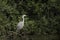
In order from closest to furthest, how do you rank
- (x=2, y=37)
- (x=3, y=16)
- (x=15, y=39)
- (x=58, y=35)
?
(x=15, y=39) < (x=2, y=37) < (x=58, y=35) < (x=3, y=16)

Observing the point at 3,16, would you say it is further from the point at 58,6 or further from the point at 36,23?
the point at 58,6

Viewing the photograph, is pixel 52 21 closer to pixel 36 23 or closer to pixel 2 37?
pixel 36 23

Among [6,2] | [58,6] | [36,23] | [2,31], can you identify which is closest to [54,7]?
[58,6]

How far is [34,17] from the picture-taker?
8.65 meters

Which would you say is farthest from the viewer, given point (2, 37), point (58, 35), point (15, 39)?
point (58, 35)

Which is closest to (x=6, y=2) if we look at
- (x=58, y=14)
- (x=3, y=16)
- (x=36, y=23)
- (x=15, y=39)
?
(x=3, y=16)

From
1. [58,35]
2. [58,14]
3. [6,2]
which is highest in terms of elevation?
[6,2]

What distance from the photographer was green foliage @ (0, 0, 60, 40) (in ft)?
25.9

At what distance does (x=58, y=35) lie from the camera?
7883 millimetres

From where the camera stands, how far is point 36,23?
8.24m

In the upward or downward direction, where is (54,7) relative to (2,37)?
upward

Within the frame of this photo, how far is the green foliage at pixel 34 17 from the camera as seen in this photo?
790cm

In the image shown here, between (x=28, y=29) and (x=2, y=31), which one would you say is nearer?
(x=2, y=31)

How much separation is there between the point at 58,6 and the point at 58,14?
0.30 m
